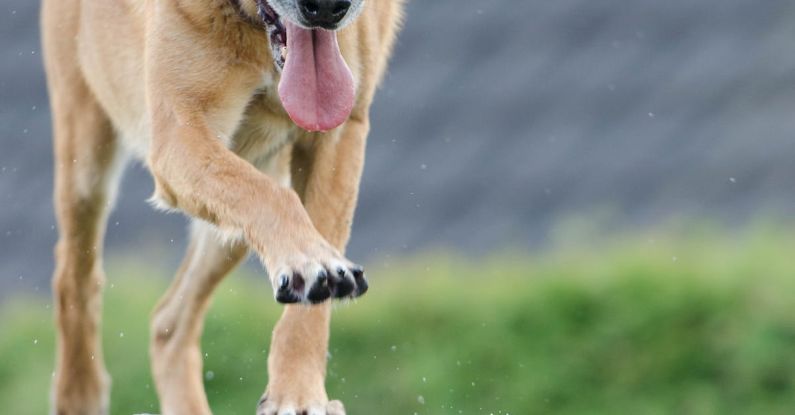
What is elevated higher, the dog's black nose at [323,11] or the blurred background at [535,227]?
the dog's black nose at [323,11]

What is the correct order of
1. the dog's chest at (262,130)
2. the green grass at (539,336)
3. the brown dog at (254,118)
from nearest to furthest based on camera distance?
the brown dog at (254,118)
the dog's chest at (262,130)
the green grass at (539,336)

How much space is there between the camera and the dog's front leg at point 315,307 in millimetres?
5527

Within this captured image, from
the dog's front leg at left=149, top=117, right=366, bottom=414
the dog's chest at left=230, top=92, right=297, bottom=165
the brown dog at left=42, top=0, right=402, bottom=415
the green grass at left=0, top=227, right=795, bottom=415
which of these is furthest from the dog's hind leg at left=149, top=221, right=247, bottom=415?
the green grass at left=0, top=227, right=795, bottom=415

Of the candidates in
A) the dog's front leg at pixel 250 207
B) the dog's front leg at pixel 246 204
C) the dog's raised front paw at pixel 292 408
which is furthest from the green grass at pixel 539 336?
the dog's front leg at pixel 250 207

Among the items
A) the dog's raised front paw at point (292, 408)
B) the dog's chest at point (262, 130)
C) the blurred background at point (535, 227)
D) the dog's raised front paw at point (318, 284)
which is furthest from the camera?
the blurred background at point (535, 227)

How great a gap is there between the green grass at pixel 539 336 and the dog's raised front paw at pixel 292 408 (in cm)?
275

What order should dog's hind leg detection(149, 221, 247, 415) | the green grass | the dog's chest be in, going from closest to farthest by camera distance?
1. the dog's chest
2. dog's hind leg detection(149, 221, 247, 415)
3. the green grass

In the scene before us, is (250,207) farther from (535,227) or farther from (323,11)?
(535,227)

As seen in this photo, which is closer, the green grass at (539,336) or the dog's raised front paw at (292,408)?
the dog's raised front paw at (292,408)

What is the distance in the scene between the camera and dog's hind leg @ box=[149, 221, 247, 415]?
666 cm

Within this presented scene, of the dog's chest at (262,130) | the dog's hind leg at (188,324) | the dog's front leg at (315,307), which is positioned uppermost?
the dog's chest at (262,130)

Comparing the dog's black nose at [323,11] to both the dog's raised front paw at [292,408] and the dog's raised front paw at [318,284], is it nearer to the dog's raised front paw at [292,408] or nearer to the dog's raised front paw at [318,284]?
the dog's raised front paw at [318,284]

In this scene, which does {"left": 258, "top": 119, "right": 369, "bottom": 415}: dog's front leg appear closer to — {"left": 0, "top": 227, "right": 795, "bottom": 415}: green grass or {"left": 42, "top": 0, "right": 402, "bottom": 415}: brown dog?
{"left": 42, "top": 0, "right": 402, "bottom": 415}: brown dog

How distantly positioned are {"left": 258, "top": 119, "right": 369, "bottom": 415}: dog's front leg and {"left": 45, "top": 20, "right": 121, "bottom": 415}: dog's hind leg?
1.07 metres
